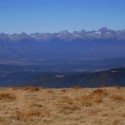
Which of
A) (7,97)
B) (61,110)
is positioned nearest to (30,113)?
(61,110)

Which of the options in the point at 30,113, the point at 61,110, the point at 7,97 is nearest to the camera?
the point at 30,113

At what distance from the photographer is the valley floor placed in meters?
19.8

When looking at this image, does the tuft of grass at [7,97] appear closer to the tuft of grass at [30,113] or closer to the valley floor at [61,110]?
the valley floor at [61,110]

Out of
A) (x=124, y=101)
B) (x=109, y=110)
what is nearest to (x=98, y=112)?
(x=109, y=110)

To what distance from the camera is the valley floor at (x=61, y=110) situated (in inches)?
778

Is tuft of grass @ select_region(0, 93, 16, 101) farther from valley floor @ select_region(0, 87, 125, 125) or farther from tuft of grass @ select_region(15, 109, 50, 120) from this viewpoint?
tuft of grass @ select_region(15, 109, 50, 120)

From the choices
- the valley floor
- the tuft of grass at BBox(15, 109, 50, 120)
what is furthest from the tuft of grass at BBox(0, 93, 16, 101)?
the tuft of grass at BBox(15, 109, 50, 120)

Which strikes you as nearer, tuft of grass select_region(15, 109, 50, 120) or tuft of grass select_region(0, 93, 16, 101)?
tuft of grass select_region(15, 109, 50, 120)

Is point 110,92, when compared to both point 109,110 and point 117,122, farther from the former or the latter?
point 117,122

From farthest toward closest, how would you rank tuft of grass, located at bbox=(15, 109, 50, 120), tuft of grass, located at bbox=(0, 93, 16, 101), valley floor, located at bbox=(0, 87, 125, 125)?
tuft of grass, located at bbox=(0, 93, 16, 101) → tuft of grass, located at bbox=(15, 109, 50, 120) → valley floor, located at bbox=(0, 87, 125, 125)

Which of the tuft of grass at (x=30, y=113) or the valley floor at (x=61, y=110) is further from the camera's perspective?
the tuft of grass at (x=30, y=113)

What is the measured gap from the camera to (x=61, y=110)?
74.9ft

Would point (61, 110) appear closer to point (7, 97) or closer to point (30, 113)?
point (30, 113)

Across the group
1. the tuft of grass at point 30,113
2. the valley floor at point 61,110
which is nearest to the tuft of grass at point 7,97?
the valley floor at point 61,110
